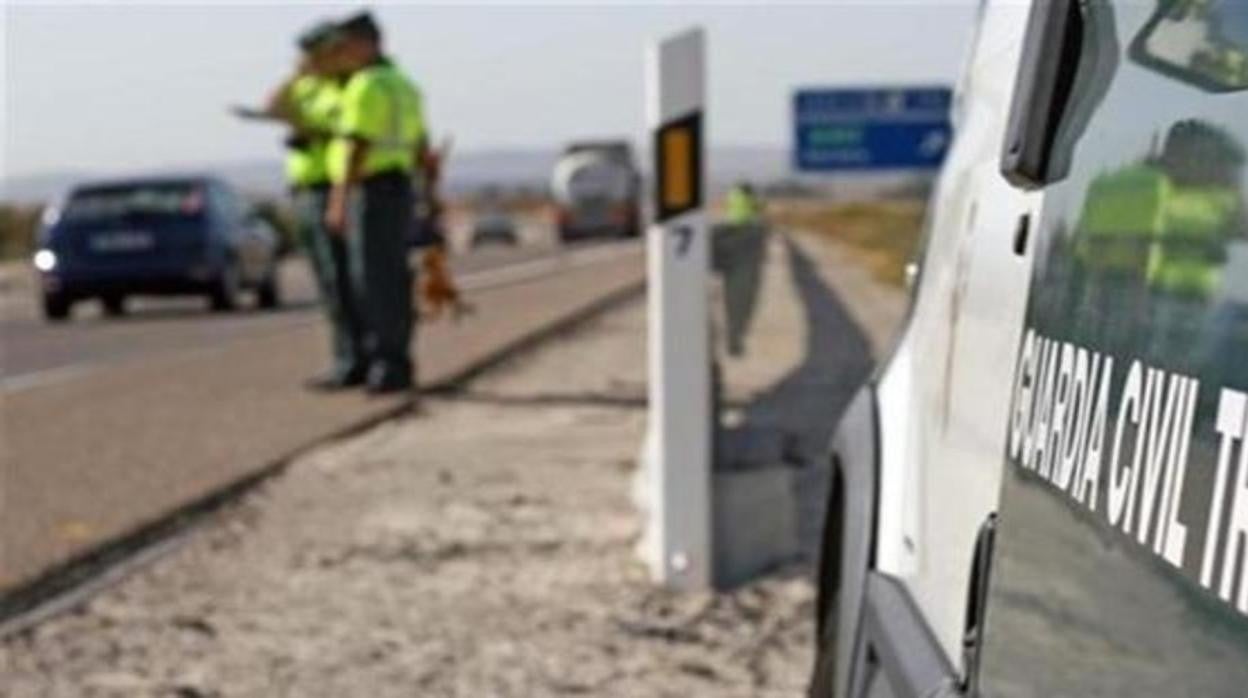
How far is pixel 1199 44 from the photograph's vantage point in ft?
7.45

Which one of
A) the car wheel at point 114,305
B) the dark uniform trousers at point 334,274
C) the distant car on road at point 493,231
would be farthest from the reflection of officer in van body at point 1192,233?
the distant car on road at point 493,231

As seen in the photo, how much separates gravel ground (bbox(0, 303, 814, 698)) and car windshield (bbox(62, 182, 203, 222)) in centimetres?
1688

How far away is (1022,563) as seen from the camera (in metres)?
2.71

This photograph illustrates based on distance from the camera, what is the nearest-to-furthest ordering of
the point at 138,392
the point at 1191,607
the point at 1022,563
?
the point at 1191,607 → the point at 1022,563 → the point at 138,392

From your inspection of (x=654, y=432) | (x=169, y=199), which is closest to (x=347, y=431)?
(x=654, y=432)

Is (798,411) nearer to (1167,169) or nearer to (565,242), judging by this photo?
(1167,169)

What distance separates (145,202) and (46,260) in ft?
5.24

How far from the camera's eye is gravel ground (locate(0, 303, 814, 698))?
677cm

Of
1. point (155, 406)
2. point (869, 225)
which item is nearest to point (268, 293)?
point (155, 406)

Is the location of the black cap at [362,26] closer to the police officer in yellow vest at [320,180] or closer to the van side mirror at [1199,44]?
the police officer in yellow vest at [320,180]

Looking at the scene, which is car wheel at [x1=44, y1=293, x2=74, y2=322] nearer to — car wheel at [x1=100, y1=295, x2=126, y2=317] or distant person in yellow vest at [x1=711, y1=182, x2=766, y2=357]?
car wheel at [x1=100, y1=295, x2=126, y2=317]

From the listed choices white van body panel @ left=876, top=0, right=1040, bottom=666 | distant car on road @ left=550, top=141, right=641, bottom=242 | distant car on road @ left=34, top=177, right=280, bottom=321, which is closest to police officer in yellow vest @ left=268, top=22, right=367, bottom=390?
white van body panel @ left=876, top=0, right=1040, bottom=666

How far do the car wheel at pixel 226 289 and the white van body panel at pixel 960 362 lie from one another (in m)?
24.3

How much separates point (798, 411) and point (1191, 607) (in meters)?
11.6
